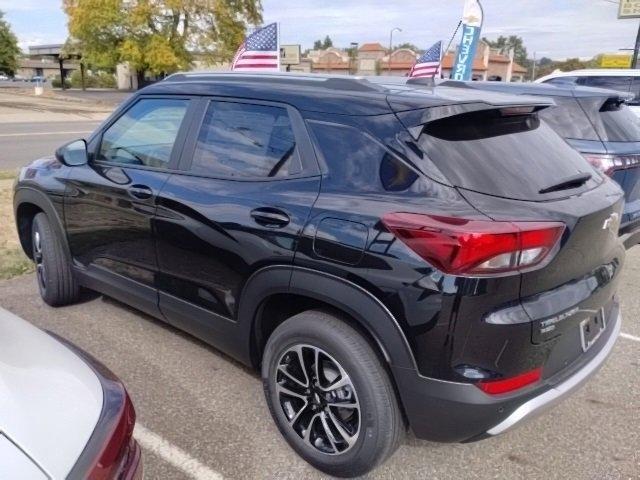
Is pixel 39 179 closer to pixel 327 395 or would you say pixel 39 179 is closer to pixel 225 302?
pixel 225 302

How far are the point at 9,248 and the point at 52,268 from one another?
6.83 feet

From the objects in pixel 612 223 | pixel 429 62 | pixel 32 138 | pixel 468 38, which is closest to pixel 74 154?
pixel 612 223

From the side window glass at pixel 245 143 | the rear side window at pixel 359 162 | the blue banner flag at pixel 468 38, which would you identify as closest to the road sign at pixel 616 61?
the blue banner flag at pixel 468 38

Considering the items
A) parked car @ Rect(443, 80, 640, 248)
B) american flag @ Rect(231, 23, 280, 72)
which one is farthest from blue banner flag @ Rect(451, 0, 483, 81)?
parked car @ Rect(443, 80, 640, 248)

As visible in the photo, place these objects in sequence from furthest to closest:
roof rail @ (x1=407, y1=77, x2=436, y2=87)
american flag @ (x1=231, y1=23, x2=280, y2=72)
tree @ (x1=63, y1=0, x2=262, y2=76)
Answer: tree @ (x1=63, y1=0, x2=262, y2=76), american flag @ (x1=231, y1=23, x2=280, y2=72), roof rail @ (x1=407, y1=77, x2=436, y2=87)

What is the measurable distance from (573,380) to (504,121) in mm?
1168

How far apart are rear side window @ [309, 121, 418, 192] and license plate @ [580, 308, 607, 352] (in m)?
1.00

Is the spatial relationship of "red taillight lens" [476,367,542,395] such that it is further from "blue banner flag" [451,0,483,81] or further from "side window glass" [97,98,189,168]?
"blue banner flag" [451,0,483,81]

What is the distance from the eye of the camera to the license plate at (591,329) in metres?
2.41

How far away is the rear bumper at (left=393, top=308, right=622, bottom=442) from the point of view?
82.9 inches

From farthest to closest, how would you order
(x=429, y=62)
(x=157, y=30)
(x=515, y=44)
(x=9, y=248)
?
(x=515, y=44), (x=157, y=30), (x=429, y=62), (x=9, y=248)

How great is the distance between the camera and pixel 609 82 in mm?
9867

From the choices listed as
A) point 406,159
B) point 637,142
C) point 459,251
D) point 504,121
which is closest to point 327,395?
point 459,251

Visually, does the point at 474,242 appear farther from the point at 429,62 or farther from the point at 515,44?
the point at 515,44
